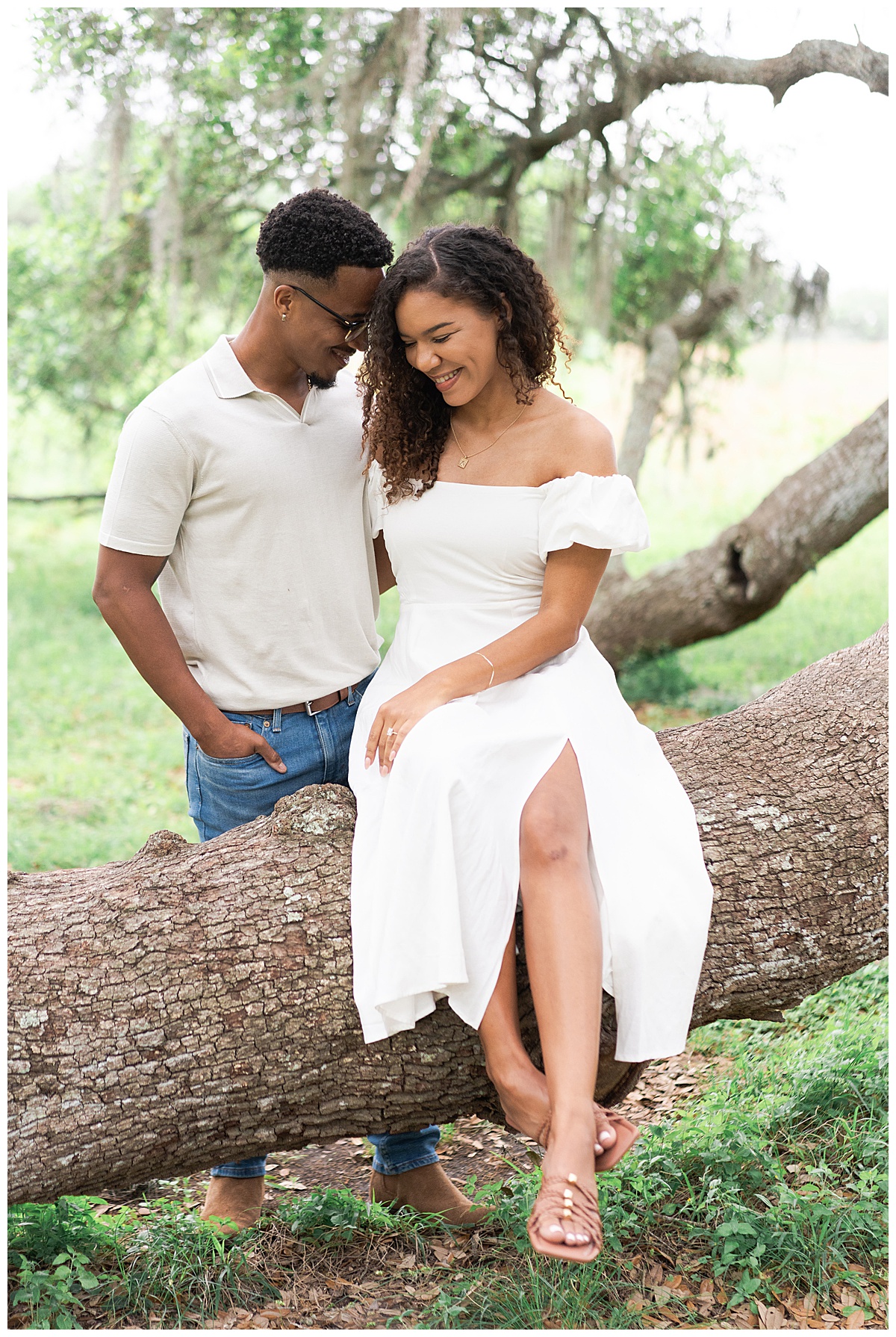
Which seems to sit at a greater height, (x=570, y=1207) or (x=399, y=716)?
(x=399, y=716)

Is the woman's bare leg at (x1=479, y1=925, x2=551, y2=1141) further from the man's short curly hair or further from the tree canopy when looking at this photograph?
the tree canopy

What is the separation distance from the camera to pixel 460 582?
111 inches

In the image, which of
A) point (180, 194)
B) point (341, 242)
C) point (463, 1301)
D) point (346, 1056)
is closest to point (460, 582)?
point (341, 242)

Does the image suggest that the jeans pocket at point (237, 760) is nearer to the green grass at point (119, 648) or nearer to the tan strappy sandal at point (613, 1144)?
the tan strappy sandal at point (613, 1144)

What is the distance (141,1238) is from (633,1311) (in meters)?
1.18

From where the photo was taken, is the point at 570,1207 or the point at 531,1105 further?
the point at 531,1105

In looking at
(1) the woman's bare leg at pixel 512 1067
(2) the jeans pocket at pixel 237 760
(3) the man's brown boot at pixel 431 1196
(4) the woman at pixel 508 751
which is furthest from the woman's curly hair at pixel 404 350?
(3) the man's brown boot at pixel 431 1196

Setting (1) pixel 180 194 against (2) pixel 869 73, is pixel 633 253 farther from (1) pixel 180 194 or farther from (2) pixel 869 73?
(2) pixel 869 73

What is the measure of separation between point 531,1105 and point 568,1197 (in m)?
0.20

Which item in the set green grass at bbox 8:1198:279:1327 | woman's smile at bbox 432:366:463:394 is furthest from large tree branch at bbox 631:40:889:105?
green grass at bbox 8:1198:279:1327

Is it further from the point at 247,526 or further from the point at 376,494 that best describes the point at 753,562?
the point at 247,526

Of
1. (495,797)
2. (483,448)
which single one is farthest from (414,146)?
(495,797)

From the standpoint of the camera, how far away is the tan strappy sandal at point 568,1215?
2059 millimetres

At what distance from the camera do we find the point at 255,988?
2438mm
